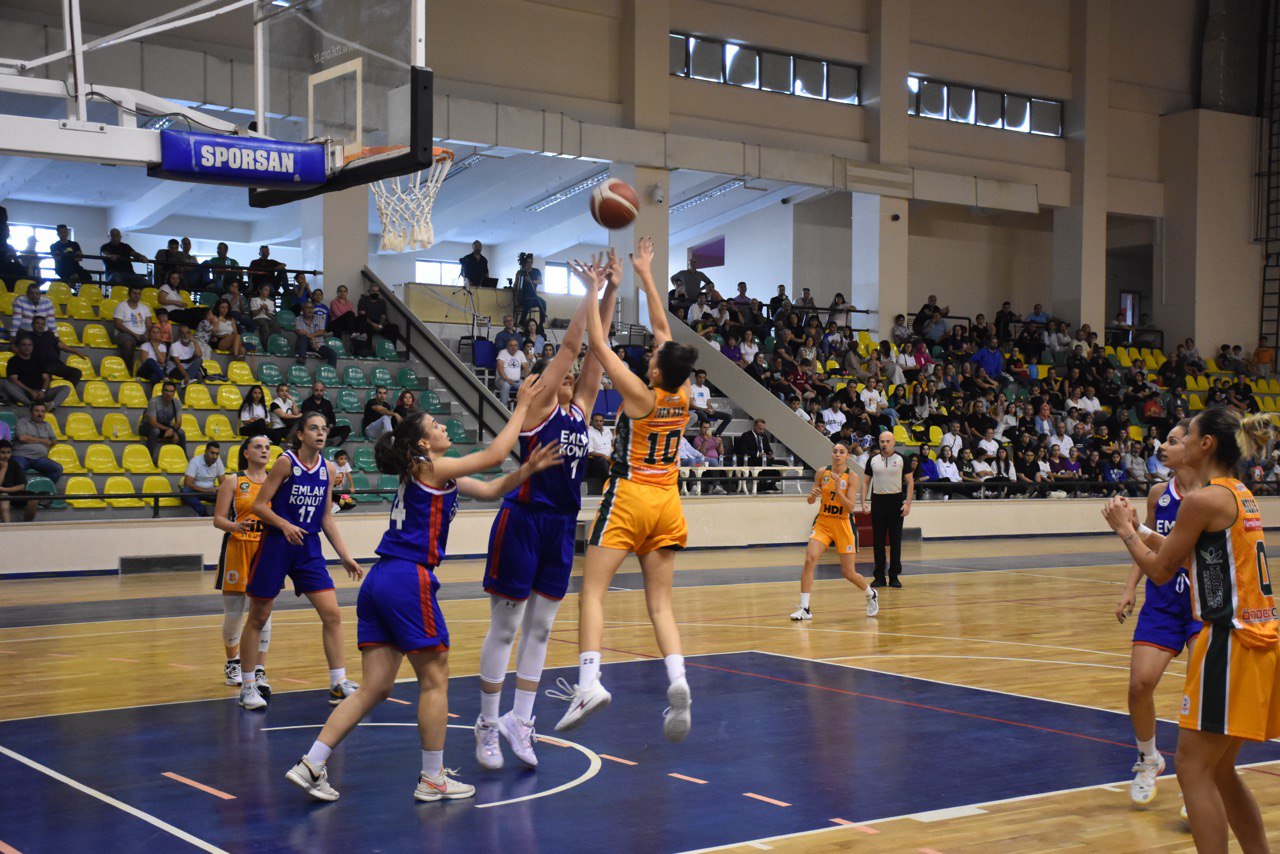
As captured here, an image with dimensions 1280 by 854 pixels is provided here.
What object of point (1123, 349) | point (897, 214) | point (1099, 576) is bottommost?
point (1099, 576)

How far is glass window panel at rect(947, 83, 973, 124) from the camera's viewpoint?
91.5 ft

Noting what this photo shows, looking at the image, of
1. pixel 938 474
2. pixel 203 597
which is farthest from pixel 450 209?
pixel 203 597

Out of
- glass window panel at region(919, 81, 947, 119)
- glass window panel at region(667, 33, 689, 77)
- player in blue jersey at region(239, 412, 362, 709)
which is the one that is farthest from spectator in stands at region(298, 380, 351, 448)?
glass window panel at region(919, 81, 947, 119)

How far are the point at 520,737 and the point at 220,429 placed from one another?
1216 cm

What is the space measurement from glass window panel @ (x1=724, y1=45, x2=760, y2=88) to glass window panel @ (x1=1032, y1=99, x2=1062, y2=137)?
7444mm

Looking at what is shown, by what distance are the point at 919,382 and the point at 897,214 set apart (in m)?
4.21

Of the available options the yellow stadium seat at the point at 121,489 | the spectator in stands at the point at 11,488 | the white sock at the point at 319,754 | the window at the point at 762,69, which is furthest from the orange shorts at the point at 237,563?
the window at the point at 762,69

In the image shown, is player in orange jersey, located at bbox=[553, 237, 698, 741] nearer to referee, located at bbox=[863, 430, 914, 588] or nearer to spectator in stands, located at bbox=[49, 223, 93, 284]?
referee, located at bbox=[863, 430, 914, 588]

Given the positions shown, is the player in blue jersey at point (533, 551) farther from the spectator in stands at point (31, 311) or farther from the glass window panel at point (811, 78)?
the glass window panel at point (811, 78)

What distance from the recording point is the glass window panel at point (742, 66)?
24938 mm

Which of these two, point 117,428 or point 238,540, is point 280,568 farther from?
point 117,428

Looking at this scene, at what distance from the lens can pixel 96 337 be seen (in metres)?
17.5

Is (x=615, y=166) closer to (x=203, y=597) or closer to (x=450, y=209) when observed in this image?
(x=450, y=209)

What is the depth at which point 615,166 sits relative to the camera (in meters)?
24.1
